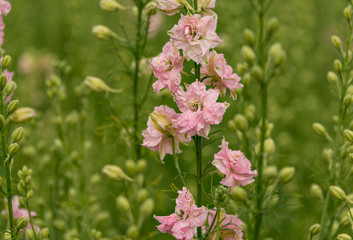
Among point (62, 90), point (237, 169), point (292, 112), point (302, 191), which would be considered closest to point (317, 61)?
point (292, 112)

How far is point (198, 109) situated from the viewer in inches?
57.9

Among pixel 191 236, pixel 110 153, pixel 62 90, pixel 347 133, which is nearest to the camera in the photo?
pixel 191 236

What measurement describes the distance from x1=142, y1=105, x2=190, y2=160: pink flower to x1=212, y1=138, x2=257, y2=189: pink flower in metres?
0.12

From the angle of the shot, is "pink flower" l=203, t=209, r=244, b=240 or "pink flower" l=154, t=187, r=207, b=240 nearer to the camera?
"pink flower" l=154, t=187, r=207, b=240

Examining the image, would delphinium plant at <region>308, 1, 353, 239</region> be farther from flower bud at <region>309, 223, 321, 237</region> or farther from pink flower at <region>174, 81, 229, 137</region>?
pink flower at <region>174, 81, 229, 137</region>

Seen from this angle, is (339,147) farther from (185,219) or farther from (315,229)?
Answer: (185,219)

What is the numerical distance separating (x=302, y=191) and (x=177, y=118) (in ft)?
7.27

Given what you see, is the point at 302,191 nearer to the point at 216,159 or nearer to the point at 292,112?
the point at 292,112

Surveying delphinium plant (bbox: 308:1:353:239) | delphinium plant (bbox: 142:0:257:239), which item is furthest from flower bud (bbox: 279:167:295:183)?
delphinium plant (bbox: 142:0:257:239)

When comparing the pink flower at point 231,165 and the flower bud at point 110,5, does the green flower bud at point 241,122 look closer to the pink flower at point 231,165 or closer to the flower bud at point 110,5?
the pink flower at point 231,165

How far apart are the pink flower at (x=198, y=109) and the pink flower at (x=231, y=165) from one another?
10 centimetres

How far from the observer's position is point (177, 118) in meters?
1.52

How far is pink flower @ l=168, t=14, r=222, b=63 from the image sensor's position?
4.91ft

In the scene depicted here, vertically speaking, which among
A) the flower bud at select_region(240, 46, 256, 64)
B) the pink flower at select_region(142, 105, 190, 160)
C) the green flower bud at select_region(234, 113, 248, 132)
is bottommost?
the green flower bud at select_region(234, 113, 248, 132)
